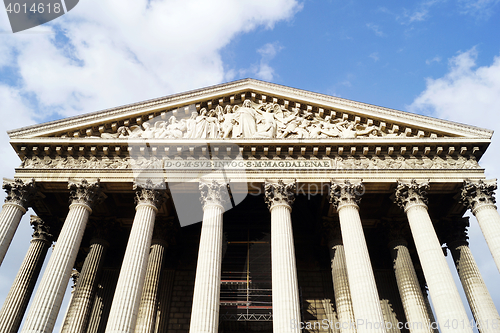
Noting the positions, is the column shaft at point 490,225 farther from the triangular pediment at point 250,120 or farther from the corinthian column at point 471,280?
the triangular pediment at point 250,120

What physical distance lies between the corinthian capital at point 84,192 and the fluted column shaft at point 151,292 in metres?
3.44

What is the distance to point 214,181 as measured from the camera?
15.8 metres

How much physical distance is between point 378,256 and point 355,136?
6.66 metres

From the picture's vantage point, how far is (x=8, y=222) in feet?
48.4

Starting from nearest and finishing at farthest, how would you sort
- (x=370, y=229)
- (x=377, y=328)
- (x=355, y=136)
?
(x=377, y=328)
(x=355, y=136)
(x=370, y=229)

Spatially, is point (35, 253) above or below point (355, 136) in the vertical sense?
below

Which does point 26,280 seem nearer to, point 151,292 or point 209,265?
point 151,292

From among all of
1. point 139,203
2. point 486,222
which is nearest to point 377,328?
Answer: point 486,222

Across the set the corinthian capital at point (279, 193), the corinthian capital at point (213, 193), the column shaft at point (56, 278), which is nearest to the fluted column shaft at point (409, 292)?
the corinthian capital at point (279, 193)

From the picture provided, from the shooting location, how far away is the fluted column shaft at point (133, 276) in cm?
1237

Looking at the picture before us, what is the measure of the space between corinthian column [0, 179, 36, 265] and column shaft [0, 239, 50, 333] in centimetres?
258

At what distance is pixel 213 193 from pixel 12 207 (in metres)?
7.76

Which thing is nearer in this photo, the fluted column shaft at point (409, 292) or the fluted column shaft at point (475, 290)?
the fluted column shaft at point (475, 290)

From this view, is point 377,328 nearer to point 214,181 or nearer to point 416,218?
point 416,218
